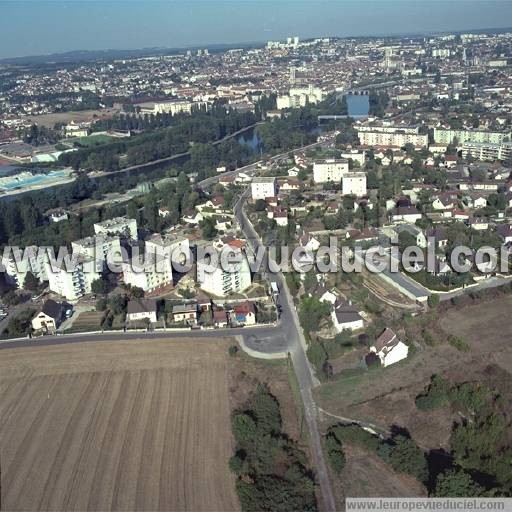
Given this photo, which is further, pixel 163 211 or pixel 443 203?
pixel 163 211

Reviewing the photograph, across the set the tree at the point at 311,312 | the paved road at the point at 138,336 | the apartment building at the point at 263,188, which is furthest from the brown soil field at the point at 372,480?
the apartment building at the point at 263,188


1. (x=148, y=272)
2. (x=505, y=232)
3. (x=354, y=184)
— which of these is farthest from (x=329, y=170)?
(x=148, y=272)

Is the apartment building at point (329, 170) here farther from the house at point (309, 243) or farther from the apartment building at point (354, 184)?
the house at point (309, 243)

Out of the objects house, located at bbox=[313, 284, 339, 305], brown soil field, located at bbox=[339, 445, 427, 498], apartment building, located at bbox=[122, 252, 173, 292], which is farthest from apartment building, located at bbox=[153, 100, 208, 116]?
brown soil field, located at bbox=[339, 445, 427, 498]

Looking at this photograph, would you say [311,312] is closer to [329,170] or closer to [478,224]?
[478,224]

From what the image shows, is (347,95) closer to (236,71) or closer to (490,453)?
(236,71)

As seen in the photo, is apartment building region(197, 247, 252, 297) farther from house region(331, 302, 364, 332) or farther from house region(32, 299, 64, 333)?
house region(32, 299, 64, 333)
